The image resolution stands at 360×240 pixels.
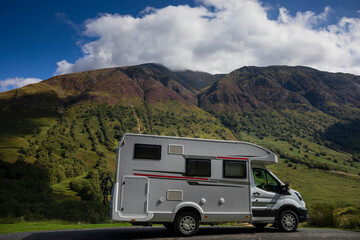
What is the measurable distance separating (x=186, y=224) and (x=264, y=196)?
3.47m

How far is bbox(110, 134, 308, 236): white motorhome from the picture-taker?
970cm

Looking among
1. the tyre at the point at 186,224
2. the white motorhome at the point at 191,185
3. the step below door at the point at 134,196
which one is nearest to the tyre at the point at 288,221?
the white motorhome at the point at 191,185

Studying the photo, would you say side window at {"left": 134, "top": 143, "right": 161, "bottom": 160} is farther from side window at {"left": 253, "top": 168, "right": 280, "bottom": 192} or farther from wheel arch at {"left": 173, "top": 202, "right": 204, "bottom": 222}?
side window at {"left": 253, "top": 168, "right": 280, "bottom": 192}

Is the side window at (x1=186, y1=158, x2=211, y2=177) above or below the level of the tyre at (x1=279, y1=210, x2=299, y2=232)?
above

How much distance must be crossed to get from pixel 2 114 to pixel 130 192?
19056 cm

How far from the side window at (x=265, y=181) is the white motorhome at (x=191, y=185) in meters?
0.04

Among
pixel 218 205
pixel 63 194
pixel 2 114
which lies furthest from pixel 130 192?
pixel 2 114

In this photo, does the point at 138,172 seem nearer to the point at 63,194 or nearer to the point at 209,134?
the point at 63,194

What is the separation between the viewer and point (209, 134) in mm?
181250

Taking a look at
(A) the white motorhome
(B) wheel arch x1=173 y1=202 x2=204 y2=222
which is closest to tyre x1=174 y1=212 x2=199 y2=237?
(A) the white motorhome

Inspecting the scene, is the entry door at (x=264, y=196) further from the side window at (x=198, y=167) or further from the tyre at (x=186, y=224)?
the tyre at (x=186, y=224)

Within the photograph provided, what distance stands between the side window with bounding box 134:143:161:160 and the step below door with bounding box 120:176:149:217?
2.58 ft

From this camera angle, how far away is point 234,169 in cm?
1071

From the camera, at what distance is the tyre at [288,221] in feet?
36.5
